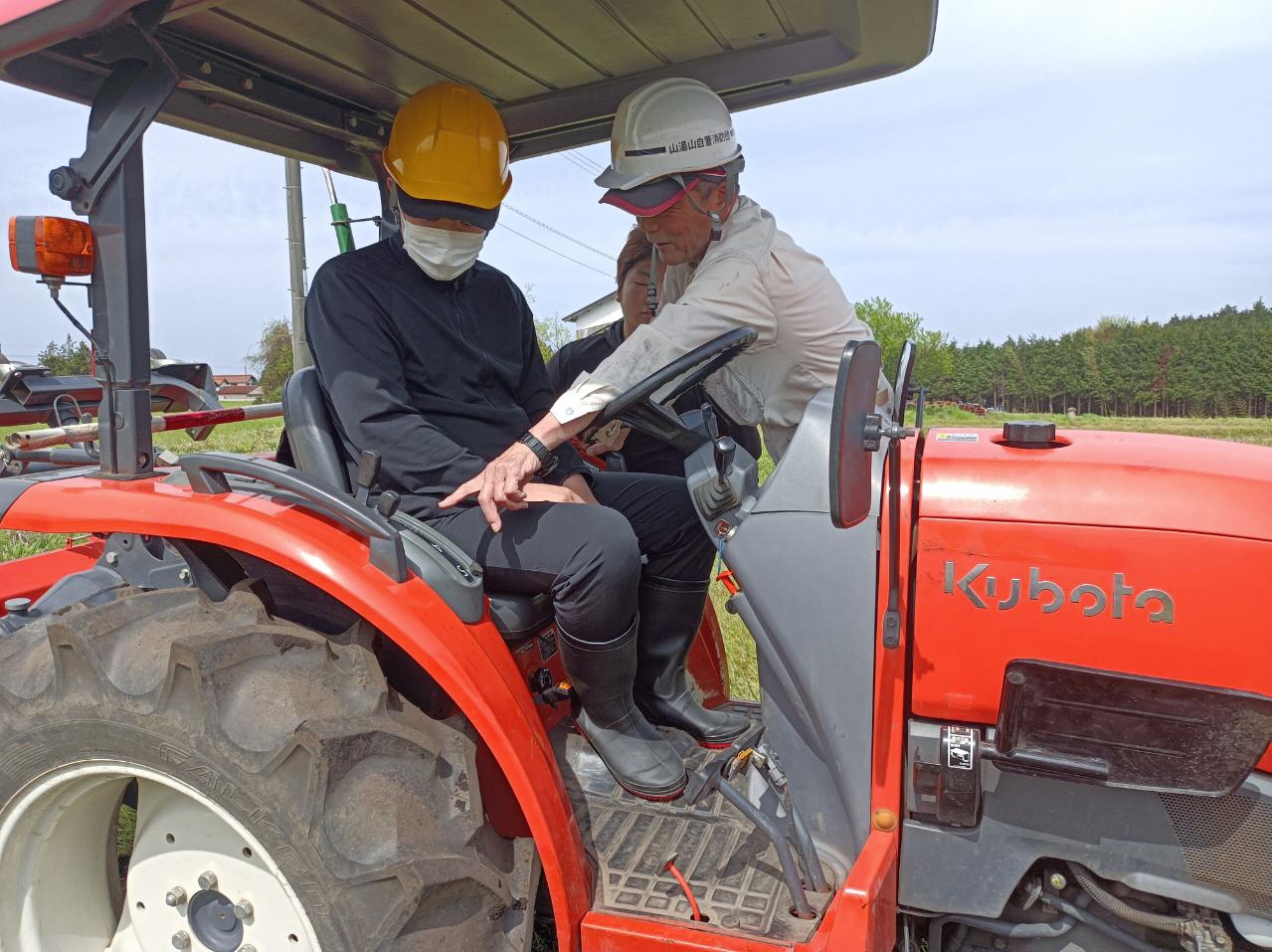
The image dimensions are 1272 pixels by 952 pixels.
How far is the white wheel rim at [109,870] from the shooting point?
6.05 feet

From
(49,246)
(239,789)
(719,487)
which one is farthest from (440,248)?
(239,789)

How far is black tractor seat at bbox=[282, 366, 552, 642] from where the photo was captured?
2.10 metres

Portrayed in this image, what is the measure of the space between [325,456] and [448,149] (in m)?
0.77

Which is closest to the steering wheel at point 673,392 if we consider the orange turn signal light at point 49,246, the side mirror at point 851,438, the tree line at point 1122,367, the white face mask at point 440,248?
the side mirror at point 851,438

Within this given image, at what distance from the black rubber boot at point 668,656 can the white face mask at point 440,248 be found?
96cm

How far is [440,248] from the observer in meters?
2.30

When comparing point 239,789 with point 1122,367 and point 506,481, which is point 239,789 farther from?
point 1122,367

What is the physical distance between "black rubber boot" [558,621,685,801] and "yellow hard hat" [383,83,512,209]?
1.07 metres

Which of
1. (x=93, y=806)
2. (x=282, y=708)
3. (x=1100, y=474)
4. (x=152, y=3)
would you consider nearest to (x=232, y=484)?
(x=282, y=708)

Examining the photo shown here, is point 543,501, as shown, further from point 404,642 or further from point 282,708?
point 282,708

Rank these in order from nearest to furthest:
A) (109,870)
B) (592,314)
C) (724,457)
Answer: (724,457)
(109,870)
(592,314)

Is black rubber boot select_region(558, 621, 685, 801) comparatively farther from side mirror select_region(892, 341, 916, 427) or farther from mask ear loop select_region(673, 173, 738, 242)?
mask ear loop select_region(673, 173, 738, 242)

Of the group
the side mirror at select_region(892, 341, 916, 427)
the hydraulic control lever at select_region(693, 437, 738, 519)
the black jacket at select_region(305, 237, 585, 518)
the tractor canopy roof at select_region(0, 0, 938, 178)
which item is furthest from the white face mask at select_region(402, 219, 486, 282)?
the side mirror at select_region(892, 341, 916, 427)

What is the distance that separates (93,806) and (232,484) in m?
0.77
